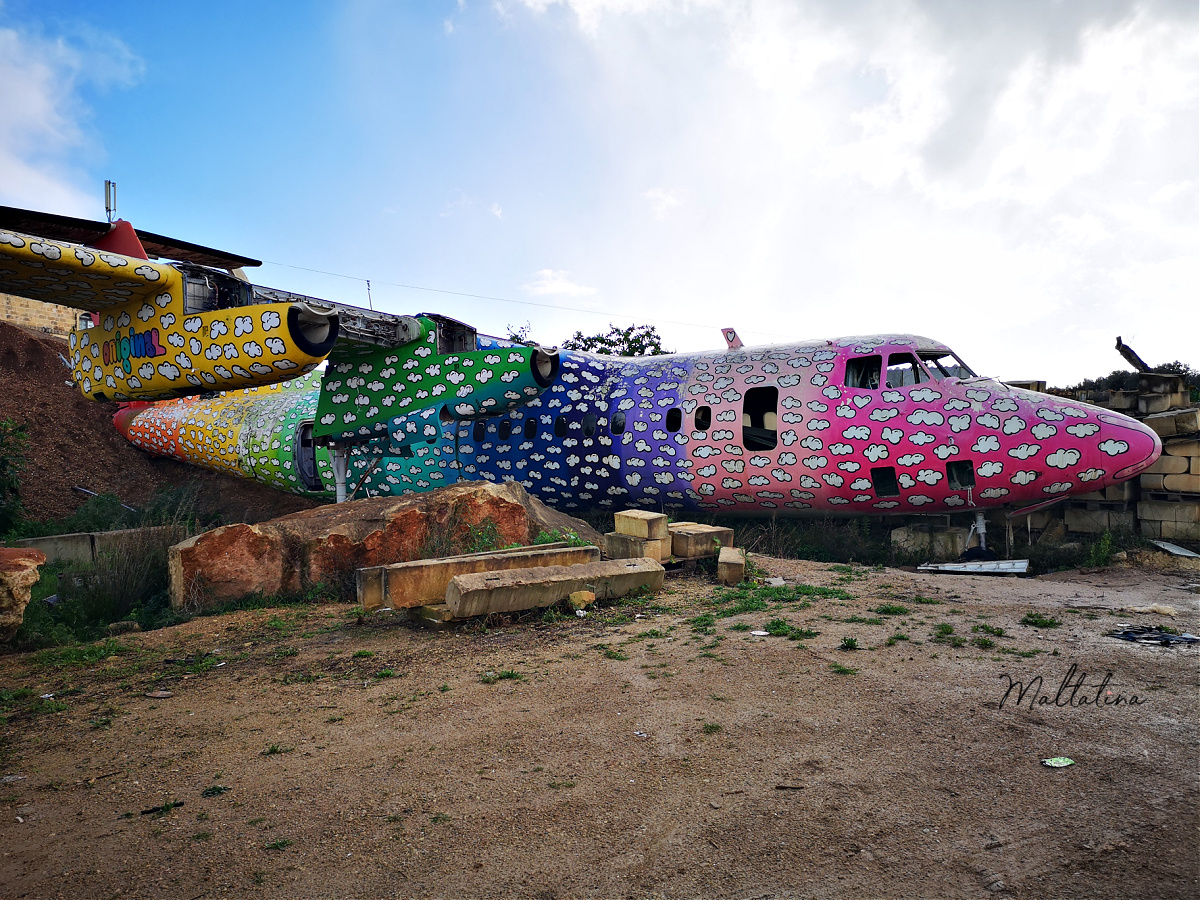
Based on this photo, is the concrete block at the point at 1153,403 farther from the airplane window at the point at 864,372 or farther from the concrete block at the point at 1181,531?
the airplane window at the point at 864,372

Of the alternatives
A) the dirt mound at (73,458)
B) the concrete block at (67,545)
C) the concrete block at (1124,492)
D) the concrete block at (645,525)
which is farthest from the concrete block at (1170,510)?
the dirt mound at (73,458)

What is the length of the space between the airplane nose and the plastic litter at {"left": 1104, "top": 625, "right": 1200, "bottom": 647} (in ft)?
11.5

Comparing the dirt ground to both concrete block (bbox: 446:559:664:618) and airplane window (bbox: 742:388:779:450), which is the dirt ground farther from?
airplane window (bbox: 742:388:779:450)

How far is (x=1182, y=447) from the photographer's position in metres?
10.4

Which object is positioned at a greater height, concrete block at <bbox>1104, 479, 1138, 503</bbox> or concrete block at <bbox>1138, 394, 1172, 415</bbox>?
concrete block at <bbox>1138, 394, 1172, 415</bbox>

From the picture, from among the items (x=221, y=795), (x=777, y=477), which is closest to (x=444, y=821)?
(x=221, y=795)

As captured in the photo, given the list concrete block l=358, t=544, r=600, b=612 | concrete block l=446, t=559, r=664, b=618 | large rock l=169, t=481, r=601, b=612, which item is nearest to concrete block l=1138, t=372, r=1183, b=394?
concrete block l=446, t=559, r=664, b=618

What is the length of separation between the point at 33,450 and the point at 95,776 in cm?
1875

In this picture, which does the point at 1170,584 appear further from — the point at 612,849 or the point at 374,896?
the point at 374,896

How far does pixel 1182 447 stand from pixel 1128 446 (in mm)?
2633

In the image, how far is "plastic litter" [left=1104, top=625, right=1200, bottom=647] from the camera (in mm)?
5562

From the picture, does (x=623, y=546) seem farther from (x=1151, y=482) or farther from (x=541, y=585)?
(x=1151, y=482)

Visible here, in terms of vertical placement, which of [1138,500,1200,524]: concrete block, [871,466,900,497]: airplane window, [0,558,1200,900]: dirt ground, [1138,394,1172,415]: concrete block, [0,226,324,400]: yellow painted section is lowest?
[0,558,1200,900]: dirt ground

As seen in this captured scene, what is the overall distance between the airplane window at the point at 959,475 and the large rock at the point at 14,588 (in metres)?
10.5
